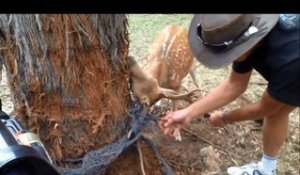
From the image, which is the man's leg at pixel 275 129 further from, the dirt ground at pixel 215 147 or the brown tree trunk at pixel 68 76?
the brown tree trunk at pixel 68 76

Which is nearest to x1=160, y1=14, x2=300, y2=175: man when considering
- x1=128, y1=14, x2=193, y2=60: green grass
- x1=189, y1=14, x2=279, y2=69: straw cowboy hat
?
x1=189, y1=14, x2=279, y2=69: straw cowboy hat

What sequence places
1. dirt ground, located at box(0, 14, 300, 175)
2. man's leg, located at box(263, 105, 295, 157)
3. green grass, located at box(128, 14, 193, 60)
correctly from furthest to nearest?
green grass, located at box(128, 14, 193, 60)
dirt ground, located at box(0, 14, 300, 175)
man's leg, located at box(263, 105, 295, 157)

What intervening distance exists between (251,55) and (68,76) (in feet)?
3.28

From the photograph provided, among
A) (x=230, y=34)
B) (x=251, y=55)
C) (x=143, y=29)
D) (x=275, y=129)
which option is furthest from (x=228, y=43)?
(x=143, y=29)

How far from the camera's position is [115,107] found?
250cm

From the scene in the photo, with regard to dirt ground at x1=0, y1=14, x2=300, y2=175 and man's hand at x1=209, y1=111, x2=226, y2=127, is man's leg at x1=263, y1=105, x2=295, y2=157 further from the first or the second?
dirt ground at x1=0, y1=14, x2=300, y2=175

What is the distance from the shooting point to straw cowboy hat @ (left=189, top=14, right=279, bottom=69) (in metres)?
2.20

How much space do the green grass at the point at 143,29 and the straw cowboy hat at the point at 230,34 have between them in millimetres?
2230

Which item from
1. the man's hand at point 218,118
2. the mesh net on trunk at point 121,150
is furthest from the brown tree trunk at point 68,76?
the man's hand at point 218,118

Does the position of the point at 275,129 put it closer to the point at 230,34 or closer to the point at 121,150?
the point at 230,34

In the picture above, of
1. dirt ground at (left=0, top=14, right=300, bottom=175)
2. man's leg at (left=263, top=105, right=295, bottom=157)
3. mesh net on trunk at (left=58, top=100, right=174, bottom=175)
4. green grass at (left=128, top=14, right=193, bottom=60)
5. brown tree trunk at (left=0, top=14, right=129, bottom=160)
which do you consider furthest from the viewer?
green grass at (left=128, top=14, right=193, bottom=60)

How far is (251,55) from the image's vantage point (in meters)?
2.42

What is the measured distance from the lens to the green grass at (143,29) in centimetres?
464

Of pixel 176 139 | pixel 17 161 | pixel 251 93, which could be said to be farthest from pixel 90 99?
pixel 251 93
